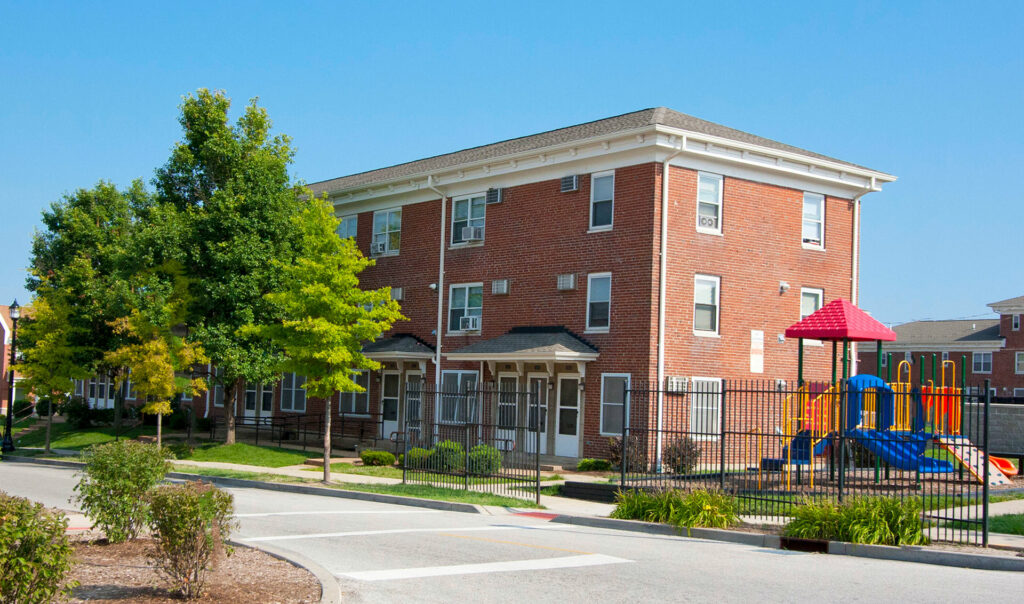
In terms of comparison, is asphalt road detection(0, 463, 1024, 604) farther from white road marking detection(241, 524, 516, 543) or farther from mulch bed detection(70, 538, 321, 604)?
mulch bed detection(70, 538, 321, 604)

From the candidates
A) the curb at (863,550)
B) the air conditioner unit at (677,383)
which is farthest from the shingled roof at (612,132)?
the curb at (863,550)

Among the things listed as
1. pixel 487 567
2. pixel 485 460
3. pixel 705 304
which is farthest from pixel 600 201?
pixel 487 567

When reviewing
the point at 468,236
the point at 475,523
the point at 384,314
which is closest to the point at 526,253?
the point at 468,236

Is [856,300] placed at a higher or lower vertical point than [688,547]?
higher

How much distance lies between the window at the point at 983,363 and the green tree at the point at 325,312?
181 feet

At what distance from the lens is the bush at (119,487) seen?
11.1m

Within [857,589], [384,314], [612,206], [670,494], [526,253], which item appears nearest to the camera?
[857,589]

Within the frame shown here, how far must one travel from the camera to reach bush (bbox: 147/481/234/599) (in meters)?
8.02

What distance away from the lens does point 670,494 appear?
49.3 ft

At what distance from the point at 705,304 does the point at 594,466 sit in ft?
18.2

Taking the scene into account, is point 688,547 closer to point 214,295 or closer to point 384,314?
point 384,314

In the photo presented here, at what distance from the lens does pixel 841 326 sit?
19.9 metres

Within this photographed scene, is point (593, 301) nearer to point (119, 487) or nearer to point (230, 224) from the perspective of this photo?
point (230, 224)

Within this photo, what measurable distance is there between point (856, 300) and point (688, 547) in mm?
18693
